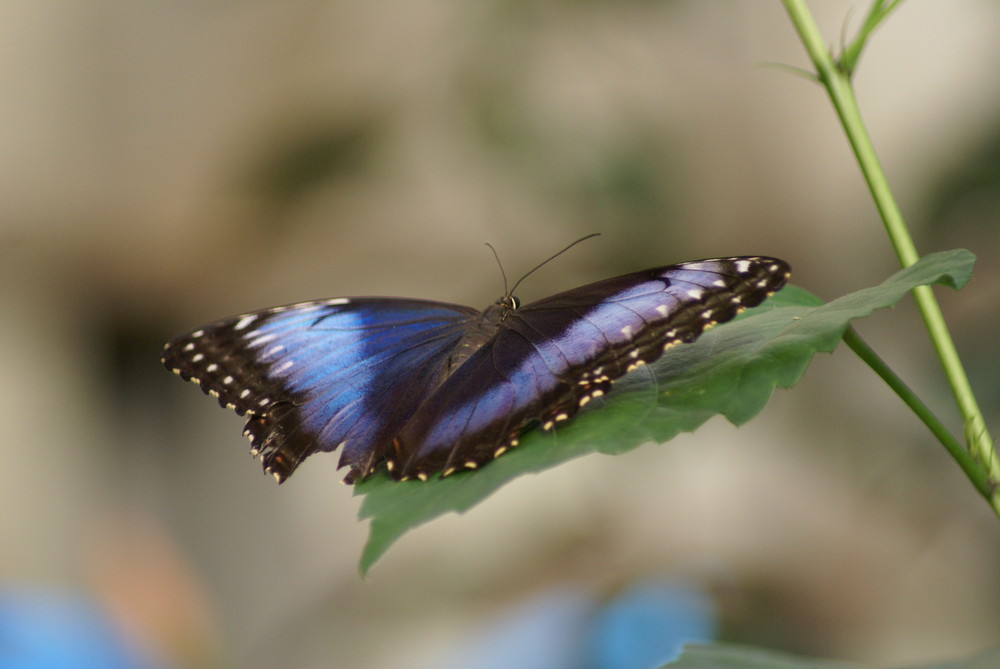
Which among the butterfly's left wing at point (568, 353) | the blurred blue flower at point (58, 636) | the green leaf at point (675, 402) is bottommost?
the blurred blue flower at point (58, 636)

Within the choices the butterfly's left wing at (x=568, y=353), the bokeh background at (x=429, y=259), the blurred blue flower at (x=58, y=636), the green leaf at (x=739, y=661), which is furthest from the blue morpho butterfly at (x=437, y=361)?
the blurred blue flower at (x=58, y=636)

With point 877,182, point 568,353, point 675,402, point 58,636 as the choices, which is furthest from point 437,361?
point 58,636

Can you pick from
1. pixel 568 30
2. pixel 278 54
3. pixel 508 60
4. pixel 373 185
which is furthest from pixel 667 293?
pixel 278 54

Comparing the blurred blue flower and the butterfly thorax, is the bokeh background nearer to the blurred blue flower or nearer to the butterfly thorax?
the blurred blue flower

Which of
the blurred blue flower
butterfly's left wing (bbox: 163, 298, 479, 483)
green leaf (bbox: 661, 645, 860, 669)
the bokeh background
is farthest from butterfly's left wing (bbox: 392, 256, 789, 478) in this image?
the blurred blue flower

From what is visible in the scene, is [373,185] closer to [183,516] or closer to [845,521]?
[183,516]

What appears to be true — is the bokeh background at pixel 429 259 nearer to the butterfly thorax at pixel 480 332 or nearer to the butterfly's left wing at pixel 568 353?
the butterfly thorax at pixel 480 332
